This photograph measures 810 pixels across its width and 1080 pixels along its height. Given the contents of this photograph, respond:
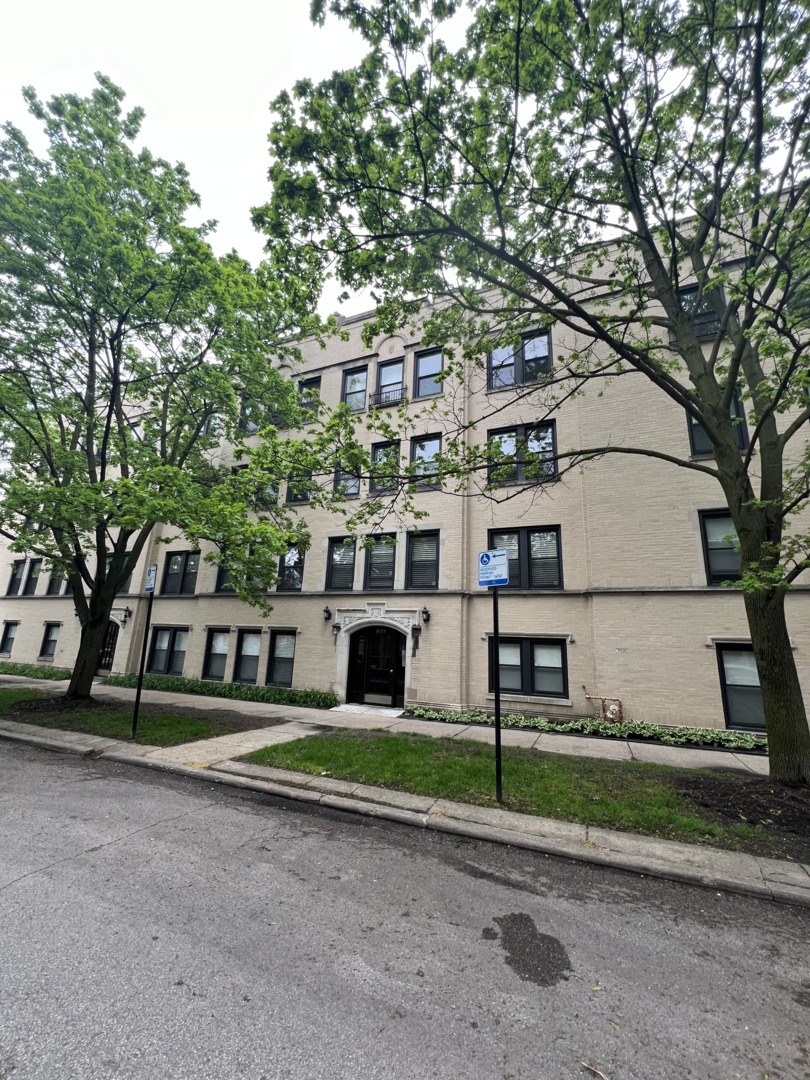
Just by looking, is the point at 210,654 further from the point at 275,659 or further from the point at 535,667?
the point at 535,667

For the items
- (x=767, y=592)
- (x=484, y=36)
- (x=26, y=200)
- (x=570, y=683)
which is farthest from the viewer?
(x=570, y=683)

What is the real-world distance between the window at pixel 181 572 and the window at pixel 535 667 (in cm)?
1332

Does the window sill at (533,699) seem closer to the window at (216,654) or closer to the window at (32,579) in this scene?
the window at (216,654)

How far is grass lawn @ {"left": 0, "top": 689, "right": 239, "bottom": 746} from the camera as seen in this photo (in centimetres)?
927

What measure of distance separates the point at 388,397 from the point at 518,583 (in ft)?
27.3

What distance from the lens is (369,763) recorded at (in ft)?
24.5

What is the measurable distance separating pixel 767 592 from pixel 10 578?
32048 millimetres

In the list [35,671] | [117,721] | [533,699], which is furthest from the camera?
[35,671]

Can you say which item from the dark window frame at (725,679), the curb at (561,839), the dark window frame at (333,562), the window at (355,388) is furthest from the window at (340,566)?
the dark window frame at (725,679)

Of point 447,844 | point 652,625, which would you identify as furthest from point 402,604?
point 447,844

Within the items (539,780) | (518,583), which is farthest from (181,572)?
(539,780)

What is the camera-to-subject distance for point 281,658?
1630cm

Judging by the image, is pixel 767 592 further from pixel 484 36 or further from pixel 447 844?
pixel 484 36

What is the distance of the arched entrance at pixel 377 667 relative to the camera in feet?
47.9
